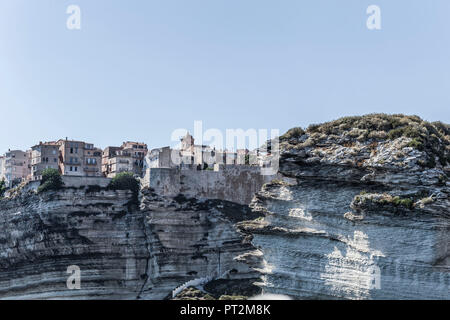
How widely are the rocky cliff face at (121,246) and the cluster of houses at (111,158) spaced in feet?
22.5

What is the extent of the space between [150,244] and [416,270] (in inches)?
870

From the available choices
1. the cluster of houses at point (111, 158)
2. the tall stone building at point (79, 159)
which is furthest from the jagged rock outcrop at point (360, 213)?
the tall stone building at point (79, 159)

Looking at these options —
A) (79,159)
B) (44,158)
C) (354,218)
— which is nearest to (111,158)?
(79,159)

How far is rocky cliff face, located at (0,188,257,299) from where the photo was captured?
48625mm

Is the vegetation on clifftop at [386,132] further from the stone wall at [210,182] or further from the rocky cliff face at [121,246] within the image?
the stone wall at [210,182]

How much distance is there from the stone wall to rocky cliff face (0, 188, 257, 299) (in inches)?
22.8

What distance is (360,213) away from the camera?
32531 millimetres

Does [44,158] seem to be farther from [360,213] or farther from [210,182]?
[360,213]

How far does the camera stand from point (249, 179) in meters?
51.1

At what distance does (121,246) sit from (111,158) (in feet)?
Result: 47.4

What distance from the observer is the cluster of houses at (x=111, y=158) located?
58.5 m

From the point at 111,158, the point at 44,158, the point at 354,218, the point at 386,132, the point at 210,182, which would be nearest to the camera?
the point at 354,218

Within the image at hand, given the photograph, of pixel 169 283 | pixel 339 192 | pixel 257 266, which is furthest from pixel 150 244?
pixel 339 192
